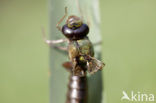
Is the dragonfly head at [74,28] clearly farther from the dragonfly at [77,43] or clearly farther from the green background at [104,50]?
the green background at [104,50]

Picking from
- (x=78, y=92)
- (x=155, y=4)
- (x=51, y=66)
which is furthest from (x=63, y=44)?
(x=155, y=4)

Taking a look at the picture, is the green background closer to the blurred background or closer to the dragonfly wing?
the blurred background

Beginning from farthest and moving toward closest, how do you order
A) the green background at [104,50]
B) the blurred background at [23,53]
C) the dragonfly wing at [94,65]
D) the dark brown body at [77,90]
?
the blurred background at [23,53]
the green background at [104,50]
the dark brown body at [77,90]
the dragonfly wing at [94,65]

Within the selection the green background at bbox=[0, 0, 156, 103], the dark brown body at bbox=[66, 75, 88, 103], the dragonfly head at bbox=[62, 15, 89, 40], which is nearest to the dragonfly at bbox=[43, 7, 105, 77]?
the dragonfly head at bbox=[62, 15, 89, 40]

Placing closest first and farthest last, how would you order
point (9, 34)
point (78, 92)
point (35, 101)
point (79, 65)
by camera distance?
point (79, 65)
point (78, 92)
point (35, 101)
point (9, 34)

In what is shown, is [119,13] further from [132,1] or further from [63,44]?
[63,44]

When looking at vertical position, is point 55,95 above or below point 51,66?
below

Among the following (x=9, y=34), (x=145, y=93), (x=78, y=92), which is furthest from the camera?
(x=9, y=34)

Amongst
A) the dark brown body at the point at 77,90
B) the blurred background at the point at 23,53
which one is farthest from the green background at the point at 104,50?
the dark brown body at the point at 77,90
